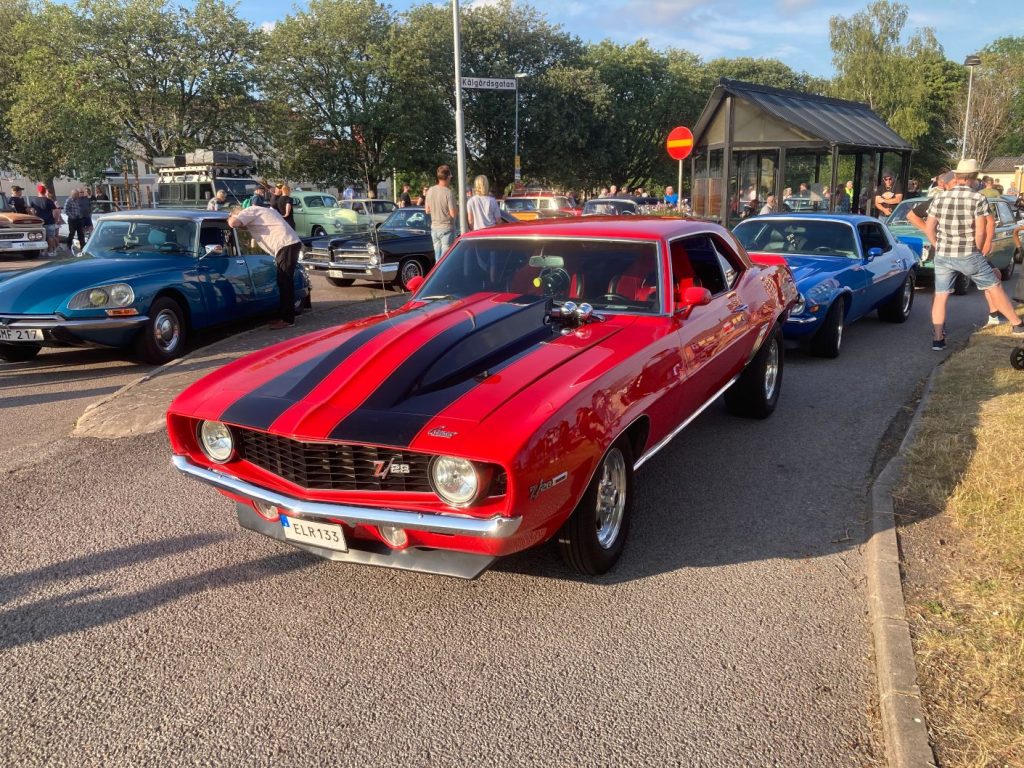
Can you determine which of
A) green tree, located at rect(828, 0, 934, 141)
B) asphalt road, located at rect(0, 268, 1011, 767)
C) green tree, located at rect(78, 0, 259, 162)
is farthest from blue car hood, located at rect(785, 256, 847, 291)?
green tree, located at rect(828, 0, 934, 141)

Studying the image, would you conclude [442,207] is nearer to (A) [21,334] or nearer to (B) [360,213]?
(A) [21,334]

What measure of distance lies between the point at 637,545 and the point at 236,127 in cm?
3506

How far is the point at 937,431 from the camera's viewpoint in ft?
18.3

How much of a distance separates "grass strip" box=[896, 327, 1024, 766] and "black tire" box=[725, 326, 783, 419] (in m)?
1.09

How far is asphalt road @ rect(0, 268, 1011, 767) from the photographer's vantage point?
268 centimetres

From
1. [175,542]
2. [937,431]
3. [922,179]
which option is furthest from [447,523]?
[922,179]

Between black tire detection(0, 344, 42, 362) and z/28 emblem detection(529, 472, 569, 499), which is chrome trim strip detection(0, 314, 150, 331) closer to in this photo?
black tire detection(0, 344, 42, 362)

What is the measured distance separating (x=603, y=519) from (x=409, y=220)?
12.8 metres

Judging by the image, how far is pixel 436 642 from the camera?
3.26 meters

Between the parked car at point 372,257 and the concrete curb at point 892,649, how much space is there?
10.2 metres

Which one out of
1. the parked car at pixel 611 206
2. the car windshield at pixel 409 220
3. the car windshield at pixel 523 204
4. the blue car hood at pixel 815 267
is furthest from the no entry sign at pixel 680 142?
the parked car at pixel 611 206

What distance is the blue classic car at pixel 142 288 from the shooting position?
25.0 feet

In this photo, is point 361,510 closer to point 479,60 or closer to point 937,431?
point 937,431

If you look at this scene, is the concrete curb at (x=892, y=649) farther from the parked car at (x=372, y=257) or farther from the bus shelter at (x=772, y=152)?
the bus shelter at (x=772, y=152)
